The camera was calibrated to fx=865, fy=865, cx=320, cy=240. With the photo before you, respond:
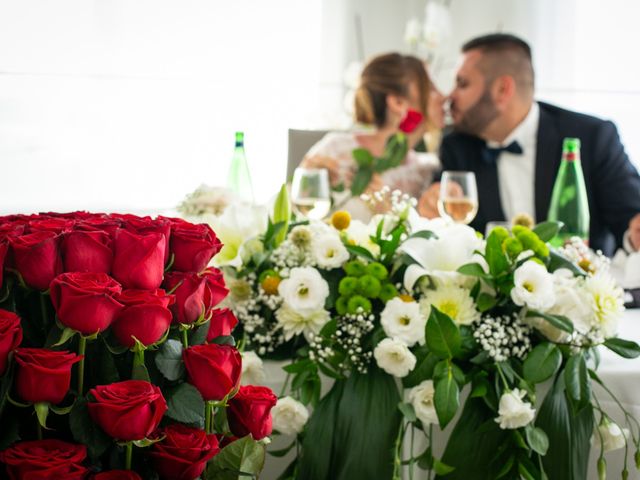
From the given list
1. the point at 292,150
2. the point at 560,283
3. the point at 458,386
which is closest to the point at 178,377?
the point at 458,386

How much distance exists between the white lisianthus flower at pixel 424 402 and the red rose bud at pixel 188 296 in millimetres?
417

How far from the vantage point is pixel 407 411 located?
0.88 m

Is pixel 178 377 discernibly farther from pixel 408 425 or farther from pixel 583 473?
pixel 583 473

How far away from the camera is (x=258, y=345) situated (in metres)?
0.99

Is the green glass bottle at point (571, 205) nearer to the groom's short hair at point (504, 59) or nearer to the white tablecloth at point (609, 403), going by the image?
the white tablecloth at point (609, 403)

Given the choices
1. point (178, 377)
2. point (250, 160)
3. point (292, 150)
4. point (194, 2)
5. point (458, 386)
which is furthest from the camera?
point (250, 160)

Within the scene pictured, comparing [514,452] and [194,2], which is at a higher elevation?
[194,2]

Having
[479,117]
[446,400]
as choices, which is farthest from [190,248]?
[479,117]

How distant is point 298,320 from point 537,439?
0.28m

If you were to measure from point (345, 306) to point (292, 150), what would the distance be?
1906 millimetres

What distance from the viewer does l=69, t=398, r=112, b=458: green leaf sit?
455 mm

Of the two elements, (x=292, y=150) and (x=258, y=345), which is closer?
(x=258, y=345)

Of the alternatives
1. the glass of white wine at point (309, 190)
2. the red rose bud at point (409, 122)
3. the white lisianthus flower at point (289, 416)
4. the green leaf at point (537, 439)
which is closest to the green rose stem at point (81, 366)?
the white lisianthus flower at point (289, 416)

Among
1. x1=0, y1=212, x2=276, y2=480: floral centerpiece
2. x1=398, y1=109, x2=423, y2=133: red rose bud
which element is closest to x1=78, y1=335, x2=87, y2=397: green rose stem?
x1=0, y1=212, x2=276, y2=480: floral centerpiece
